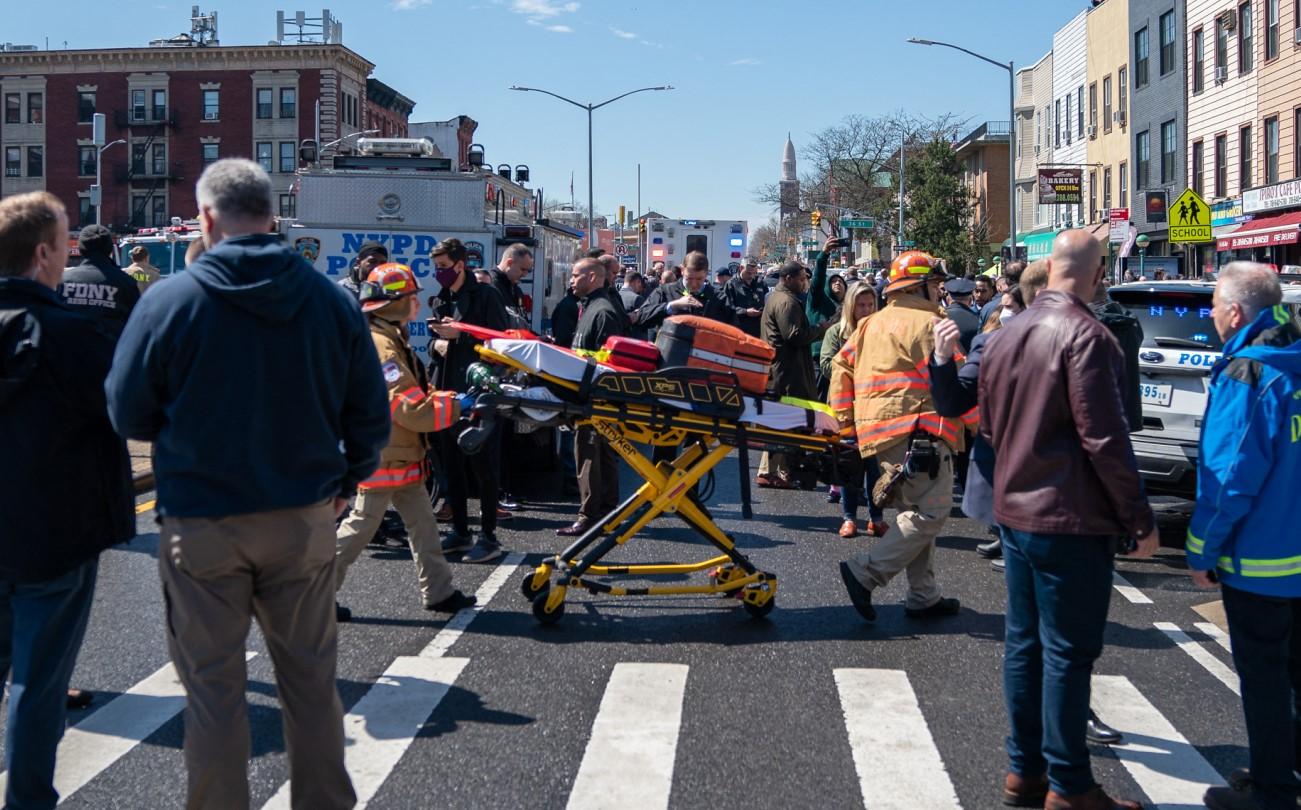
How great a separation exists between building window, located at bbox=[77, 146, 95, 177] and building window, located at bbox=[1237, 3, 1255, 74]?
5907 cm

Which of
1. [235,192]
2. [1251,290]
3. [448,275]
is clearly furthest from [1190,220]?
[235,192]

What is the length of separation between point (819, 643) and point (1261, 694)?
8.68ft

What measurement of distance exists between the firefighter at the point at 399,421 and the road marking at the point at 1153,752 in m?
3.36

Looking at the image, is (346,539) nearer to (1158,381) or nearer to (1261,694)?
(1261,694)

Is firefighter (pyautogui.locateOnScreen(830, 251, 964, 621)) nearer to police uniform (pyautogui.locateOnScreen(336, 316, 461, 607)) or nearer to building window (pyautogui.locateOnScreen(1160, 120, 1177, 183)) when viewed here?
police uniform (pyautogui.locateOnScreen(336, 316, 461, 607))

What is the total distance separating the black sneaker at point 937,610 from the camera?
743 cm

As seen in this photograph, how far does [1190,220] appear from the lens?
2259 centimetres

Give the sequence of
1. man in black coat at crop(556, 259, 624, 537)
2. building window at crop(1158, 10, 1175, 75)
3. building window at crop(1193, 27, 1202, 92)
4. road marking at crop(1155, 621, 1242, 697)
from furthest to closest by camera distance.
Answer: building window at crop(1158, 10, 1175, 75) < building window at crop(1193, 27, 1202, 92) < man in black coat at crop(556, 259, 624, 537) < road marking at crop(1155, 621, 1242, 697)

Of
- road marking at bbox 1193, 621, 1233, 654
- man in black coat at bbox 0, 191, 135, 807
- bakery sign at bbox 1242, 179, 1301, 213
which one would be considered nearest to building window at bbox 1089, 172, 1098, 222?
Result: bakery sign at bbox 1242, 179, 1301, 213

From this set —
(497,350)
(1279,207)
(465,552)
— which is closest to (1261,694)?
(497,350)

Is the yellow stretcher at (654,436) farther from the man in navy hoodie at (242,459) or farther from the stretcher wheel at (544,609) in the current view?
the man in navy hoodie at (242,459)

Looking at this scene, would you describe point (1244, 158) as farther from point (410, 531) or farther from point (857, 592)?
point (410, 531)

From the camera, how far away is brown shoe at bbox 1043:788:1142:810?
177 inches

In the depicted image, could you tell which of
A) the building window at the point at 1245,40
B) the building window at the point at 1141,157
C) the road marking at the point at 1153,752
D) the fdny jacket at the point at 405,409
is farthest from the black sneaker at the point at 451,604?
the building window at the point at 1141,157
